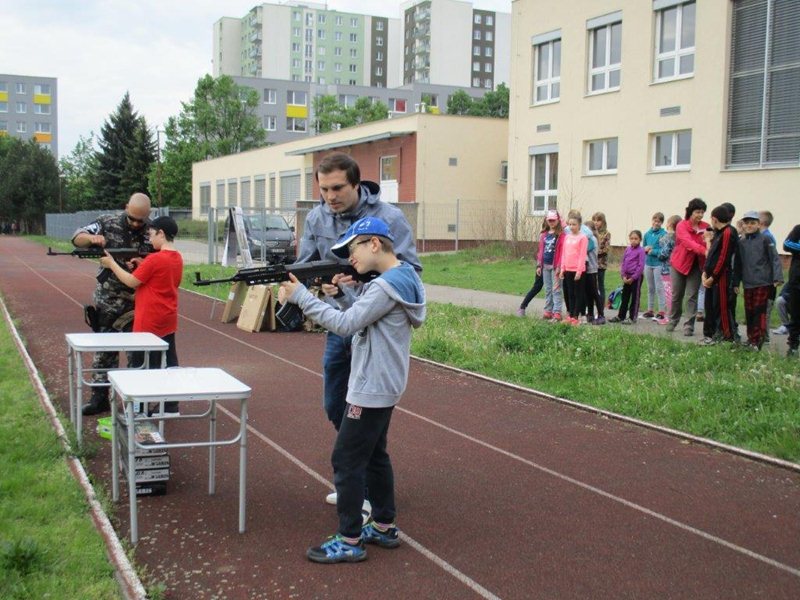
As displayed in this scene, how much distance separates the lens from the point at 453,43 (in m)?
116

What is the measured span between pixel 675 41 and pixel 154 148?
198 feet

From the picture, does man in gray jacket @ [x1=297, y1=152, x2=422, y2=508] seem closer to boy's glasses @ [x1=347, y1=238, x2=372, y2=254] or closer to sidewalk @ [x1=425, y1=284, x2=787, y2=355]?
boy's glasses @ [x1=347, y1=238, x2=372, y2=254]

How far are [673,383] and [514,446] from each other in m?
2.66

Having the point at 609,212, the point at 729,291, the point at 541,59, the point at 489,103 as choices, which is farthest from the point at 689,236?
the point at 489,103

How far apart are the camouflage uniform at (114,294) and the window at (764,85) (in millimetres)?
18767

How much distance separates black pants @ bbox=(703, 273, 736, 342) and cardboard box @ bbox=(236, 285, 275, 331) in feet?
22.1

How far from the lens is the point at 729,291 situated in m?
10.7

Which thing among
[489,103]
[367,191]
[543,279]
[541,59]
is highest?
[489,103]

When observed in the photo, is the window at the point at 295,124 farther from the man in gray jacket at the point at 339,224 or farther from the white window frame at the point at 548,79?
the man in gray jacket at the point at 339,224

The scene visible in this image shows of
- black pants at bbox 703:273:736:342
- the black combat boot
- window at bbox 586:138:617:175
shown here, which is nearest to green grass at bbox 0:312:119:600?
the black combat boot

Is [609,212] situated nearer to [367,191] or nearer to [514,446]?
[514,446]

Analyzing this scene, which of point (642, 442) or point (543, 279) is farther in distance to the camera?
point (543, 279)

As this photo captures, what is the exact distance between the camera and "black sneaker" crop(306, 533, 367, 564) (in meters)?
4.50

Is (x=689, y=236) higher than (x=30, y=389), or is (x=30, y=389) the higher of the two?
(x=689, y=236)
